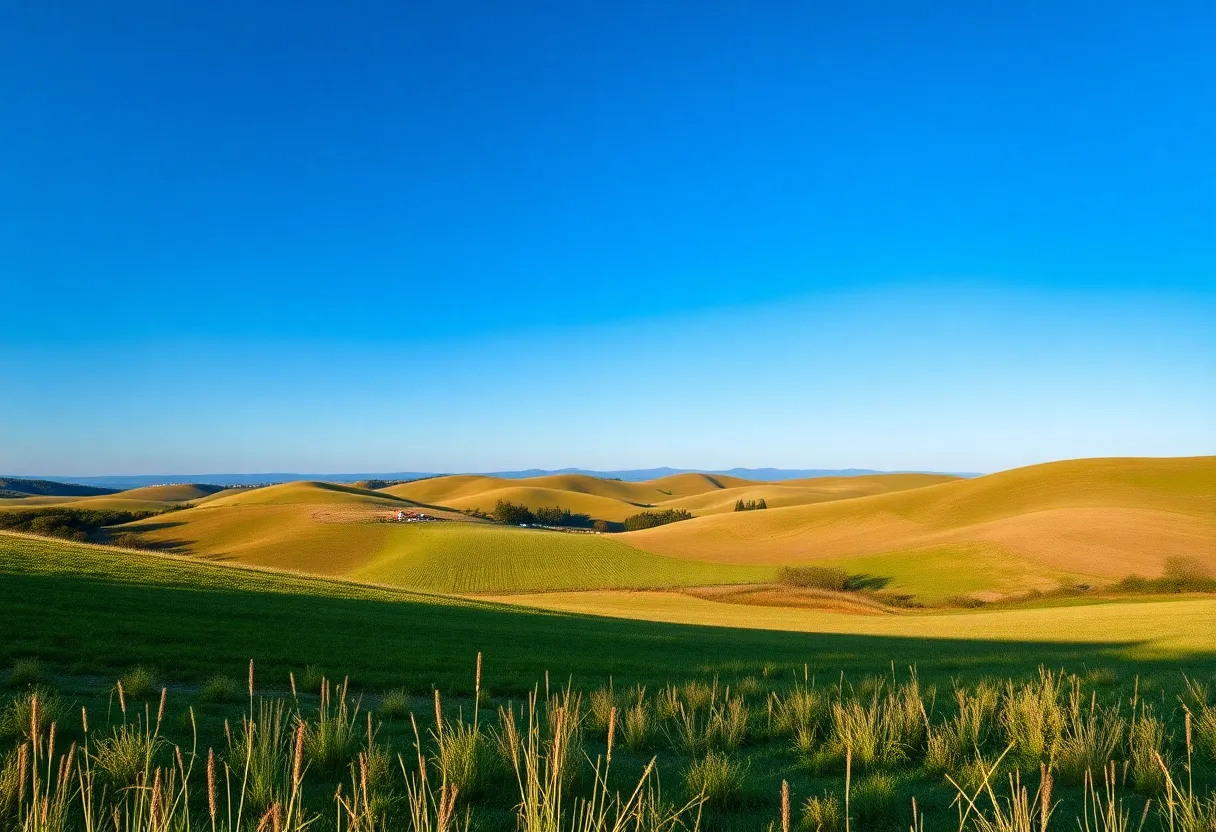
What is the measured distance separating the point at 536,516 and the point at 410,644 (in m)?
108

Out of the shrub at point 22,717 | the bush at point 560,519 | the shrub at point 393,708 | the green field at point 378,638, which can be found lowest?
the bush at point 560,519

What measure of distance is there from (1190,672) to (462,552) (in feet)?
187

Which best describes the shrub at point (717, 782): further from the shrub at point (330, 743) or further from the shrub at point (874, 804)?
the shrub at point (330, 743)

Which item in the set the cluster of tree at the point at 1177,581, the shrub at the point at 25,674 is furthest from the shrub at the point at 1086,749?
the cluster of tree at the point at 1177,581

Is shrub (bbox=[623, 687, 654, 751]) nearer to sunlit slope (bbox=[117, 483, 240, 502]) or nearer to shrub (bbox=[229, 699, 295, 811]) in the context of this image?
shrub (bbox=[229, 699, 295, 811])

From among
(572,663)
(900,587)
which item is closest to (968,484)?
(900,587)

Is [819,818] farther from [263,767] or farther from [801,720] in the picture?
[263,767]

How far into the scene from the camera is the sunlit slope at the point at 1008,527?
165 feet

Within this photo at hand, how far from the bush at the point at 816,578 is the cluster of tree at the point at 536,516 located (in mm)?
62833

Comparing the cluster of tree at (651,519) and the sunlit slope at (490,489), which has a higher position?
the sunlit slope at (490,489)

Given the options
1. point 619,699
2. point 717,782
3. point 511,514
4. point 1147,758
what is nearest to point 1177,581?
point 1147,758

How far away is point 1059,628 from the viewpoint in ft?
89.9

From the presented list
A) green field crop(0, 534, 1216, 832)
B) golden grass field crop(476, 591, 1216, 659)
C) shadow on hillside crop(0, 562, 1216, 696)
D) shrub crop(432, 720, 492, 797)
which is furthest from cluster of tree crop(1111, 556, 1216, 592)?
shrub crop(432, 720, 492, 797)

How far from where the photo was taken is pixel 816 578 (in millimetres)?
51812
